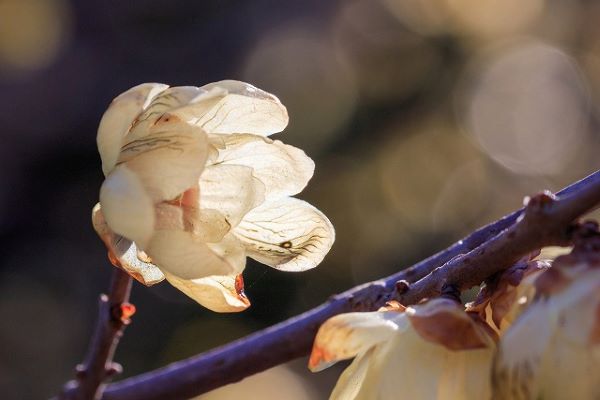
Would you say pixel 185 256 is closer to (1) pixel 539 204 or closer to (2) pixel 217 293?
(2) pixel 217 293

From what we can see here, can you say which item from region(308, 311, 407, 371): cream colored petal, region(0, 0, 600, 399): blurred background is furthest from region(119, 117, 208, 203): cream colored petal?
region(0, 0, 600, 399): blurred background

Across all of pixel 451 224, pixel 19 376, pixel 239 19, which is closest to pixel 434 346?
pixel 19 376

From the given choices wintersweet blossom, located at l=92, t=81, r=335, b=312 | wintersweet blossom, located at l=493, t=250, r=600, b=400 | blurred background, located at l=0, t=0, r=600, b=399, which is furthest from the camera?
blurred background, located at l=0, t=0, r=600, b=399

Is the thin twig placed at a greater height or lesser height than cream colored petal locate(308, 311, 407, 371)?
lesser

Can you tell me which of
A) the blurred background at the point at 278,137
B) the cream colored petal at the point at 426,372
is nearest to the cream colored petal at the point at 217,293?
the cream colored petal at the point at 426,372

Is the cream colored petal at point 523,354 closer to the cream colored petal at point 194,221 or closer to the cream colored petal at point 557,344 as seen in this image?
the cream colored petal at point 557,344

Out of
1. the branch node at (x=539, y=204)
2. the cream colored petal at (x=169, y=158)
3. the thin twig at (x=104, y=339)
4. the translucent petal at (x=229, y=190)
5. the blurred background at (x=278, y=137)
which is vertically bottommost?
the blurred background at (x=278, y=137)

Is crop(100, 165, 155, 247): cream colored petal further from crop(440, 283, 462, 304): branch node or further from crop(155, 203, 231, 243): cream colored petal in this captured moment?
crop(440, 283, 462, 304): branch node
